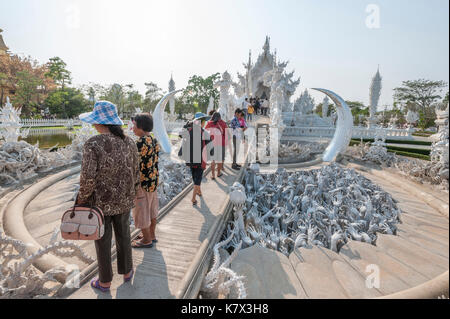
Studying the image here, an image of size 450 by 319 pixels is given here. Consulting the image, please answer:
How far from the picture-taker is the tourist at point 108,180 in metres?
1.83

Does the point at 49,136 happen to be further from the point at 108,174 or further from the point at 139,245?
the point at 108,174

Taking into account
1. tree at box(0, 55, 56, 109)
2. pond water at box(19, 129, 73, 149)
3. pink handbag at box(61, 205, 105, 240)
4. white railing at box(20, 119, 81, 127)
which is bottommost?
pink handbag at box(61, 205, 105, 240)

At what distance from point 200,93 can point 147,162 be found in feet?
132

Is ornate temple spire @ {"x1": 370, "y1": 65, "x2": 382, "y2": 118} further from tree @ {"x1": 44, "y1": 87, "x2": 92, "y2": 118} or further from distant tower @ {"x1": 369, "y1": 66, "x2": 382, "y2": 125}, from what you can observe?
tree @ {"x1": 44, "y1": 87, "x2": 92, "y2": 118}

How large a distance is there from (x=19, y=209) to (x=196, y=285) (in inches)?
169

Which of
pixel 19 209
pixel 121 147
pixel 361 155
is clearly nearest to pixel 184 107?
pixel 361 155

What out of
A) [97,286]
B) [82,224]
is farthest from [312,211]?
[82,224]

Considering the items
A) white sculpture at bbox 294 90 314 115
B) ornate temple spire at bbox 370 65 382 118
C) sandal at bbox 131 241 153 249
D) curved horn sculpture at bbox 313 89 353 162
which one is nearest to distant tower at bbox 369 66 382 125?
ornate temple spire at bbox 370 65 382 118

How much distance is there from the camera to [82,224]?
69.8 inches

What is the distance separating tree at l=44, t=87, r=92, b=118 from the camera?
24312 mm

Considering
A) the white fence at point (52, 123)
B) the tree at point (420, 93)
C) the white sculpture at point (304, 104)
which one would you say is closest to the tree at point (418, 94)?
the tree at point (420, 93)

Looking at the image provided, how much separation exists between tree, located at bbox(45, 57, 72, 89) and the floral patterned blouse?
1397 inches
